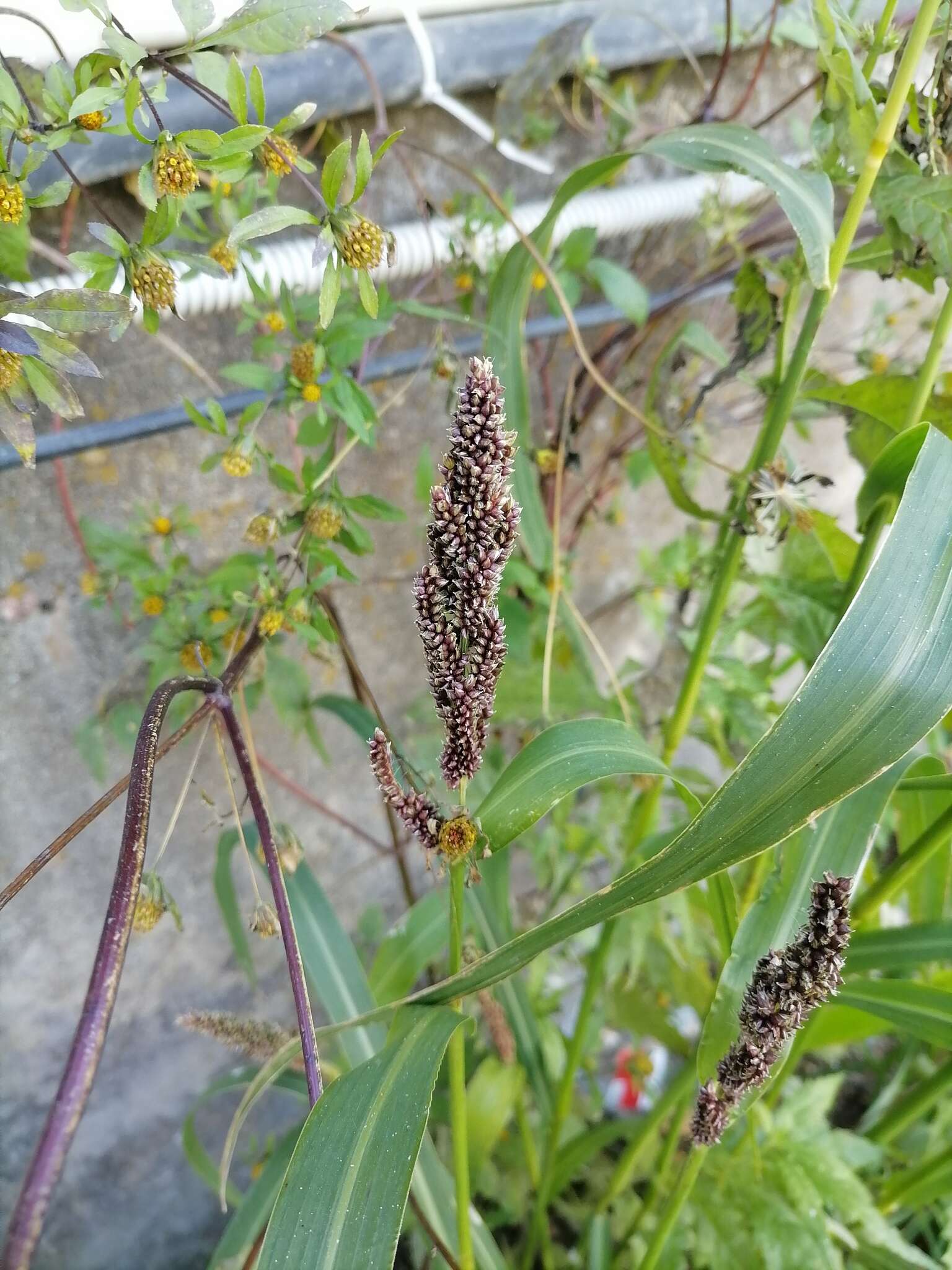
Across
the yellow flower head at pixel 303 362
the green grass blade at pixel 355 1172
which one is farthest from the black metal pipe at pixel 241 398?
the green grass blade at pixel 355 1172

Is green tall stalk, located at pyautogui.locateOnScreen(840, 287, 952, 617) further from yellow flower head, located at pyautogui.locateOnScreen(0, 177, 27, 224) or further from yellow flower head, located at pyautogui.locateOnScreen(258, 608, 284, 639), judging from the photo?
yellow flower head, located at pyautogui.locateOnScreen(0, 177, 27, 224)

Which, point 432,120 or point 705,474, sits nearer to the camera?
point 432,120

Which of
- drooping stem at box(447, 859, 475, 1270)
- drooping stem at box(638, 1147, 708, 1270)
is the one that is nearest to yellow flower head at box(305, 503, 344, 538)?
drooping stem at box(447, 859, 475, 1270)

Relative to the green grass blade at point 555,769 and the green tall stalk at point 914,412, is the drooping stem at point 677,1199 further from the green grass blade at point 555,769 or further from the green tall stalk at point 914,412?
the green tall stalk at point 914,412

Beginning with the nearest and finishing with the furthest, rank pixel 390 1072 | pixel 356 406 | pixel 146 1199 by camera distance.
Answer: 1. pixel 390 1072
2. pixel 356 406
3. pixel 146 1199

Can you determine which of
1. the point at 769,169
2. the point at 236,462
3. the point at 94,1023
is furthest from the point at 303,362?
the point at 94,1023

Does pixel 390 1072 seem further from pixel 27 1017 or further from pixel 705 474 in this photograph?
pixel 705 474

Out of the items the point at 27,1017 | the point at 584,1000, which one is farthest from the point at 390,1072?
the point at 27,1017
